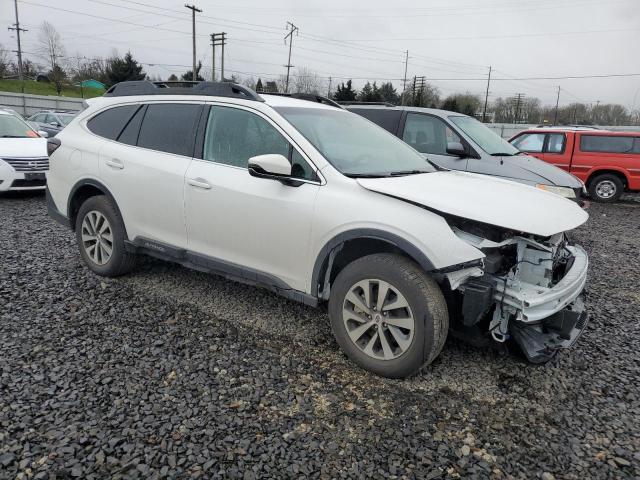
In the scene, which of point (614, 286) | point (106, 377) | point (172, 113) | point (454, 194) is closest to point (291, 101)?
point (172, 113)

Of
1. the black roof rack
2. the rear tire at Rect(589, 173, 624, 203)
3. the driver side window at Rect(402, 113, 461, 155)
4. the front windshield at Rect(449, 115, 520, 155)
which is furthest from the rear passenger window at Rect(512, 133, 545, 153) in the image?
the black roof rack

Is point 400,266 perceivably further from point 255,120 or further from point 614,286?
point 614,286

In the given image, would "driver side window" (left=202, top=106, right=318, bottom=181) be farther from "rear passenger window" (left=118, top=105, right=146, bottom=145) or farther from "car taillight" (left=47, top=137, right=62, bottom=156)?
"car taillight" (left=47, top=137, right=62, bottom=156)

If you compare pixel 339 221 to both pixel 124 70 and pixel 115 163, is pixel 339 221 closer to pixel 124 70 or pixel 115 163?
pixel 115 163

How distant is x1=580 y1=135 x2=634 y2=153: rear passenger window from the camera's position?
11.6m

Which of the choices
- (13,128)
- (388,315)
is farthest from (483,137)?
(13,128)

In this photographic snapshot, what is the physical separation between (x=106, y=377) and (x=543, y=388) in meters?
2.81

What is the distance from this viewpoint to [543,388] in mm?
3074

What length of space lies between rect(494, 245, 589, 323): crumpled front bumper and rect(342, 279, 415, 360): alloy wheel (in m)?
0.58

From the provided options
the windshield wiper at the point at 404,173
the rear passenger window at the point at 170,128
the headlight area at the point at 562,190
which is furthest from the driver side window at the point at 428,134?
the rear passenger window at the point at 170,128

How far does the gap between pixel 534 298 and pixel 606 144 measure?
11032 mm

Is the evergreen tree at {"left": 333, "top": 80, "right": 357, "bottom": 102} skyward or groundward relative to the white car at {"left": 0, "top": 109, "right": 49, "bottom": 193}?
skyward

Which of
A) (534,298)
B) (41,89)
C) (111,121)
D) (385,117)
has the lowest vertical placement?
(534,298)

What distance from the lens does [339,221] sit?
3104 millimetres
